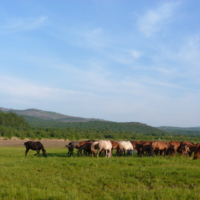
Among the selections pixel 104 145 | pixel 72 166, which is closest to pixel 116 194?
pixel 72 166

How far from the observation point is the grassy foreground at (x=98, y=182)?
9.39 meters

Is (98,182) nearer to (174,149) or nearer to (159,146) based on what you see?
(159,146)

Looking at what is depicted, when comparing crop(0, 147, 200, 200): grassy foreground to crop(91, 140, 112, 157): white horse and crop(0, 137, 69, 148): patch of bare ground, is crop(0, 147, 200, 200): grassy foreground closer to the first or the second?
crop(91, 140, 112, 157): white horse

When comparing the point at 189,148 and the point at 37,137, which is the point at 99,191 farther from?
the point at 37,137

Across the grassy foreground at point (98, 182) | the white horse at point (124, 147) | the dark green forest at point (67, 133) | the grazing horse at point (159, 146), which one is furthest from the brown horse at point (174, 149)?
the dark green forest at point (67, 133)

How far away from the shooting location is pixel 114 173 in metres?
13.0

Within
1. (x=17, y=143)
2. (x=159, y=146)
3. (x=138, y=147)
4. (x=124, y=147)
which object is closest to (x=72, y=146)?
(x=124, y=147)

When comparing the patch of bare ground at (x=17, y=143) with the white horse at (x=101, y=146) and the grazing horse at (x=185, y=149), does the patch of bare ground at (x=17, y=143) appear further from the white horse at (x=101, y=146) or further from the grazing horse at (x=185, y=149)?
the grazing horse at (x=185, y=149)

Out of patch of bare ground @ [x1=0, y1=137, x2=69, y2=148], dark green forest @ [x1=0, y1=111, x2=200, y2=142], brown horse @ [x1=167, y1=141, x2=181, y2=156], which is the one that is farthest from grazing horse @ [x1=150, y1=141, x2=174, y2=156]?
dark green forest @ [x1=0, y1=111, x2=200, y2=142]

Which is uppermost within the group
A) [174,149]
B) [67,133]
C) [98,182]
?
[174,149]

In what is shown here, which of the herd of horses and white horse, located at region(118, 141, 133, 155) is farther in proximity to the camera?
white horse, located at region(118, 141, 133, 155)

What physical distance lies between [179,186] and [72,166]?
6442 mm

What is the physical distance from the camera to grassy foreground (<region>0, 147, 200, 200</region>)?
939 cm

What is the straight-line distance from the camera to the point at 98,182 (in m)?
11.5
